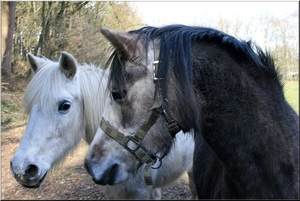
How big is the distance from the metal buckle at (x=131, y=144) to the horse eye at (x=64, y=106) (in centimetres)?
126

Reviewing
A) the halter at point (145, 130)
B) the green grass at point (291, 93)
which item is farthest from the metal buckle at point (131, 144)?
the green grass at point (291, 93)

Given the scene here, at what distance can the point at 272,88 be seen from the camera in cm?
151

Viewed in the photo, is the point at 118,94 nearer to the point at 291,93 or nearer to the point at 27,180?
the point at 27,180

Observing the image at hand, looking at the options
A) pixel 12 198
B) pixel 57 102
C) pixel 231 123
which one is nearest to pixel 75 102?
pixel 57 102

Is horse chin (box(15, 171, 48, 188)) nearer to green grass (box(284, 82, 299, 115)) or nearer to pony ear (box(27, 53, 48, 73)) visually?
pony ear (box(27, 53, 48, 73))

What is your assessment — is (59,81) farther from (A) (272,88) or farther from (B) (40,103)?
(A) (272,88)

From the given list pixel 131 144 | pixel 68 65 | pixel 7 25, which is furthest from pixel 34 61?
pixel 7 25

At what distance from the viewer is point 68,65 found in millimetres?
2553

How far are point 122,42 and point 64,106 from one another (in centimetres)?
135

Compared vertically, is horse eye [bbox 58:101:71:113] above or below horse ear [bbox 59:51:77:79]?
below

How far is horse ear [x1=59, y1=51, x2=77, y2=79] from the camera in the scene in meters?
2.49

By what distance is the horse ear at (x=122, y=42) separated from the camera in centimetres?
138

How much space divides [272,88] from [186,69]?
0.58 metres

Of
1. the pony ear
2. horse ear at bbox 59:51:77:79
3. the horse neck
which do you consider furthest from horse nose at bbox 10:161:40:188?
the pony ear
